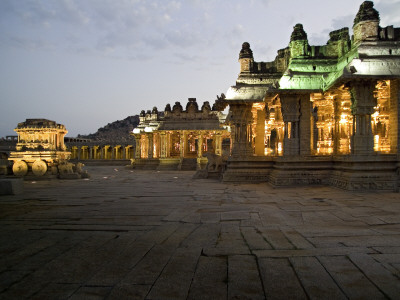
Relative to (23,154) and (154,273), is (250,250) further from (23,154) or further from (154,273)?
(23,154)

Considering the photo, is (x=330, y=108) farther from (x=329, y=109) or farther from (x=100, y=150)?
(x=100, y=150)

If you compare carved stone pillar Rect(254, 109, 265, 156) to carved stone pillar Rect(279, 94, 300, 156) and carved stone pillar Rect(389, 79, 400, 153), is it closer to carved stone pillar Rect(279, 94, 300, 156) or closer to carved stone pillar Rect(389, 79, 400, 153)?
carved stone pillar Rect(279, 94, 300, 156)

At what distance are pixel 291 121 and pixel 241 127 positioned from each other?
2835 millimetres

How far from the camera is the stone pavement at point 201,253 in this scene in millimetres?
2547

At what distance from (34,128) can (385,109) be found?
18.6m

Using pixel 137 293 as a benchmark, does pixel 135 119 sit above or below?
above

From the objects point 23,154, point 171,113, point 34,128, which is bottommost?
point 23,154

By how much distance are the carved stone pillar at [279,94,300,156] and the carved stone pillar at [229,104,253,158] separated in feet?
8.35

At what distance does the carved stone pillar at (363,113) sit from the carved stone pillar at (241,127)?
5102mm

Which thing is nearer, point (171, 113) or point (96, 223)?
point (96, 223)

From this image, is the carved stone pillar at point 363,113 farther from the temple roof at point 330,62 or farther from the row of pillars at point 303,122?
the temple roof at point 330,62

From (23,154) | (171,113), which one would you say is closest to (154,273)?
(23,154)

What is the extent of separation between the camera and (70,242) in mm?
3980

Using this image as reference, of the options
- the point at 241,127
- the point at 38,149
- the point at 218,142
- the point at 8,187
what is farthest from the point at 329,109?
the point at 218,142
